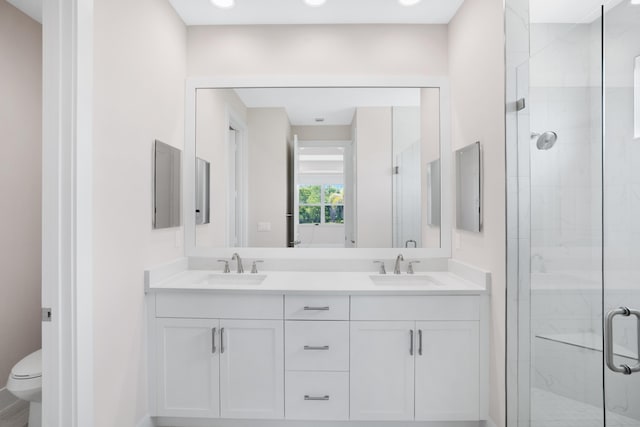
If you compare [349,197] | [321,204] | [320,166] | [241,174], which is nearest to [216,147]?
[241,174]

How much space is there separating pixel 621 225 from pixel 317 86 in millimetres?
1891

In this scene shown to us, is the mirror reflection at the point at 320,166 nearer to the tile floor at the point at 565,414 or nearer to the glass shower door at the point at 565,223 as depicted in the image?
the glass shower door at the point at 565,223

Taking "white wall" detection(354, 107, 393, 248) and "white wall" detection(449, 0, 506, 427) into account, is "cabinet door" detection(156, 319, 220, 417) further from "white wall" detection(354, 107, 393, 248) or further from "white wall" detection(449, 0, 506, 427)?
"white wall" detection(449, 0, 506, 427)

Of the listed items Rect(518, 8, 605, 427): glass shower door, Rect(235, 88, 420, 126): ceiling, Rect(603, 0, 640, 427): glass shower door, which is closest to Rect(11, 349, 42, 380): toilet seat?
Rect(235, 88, 420, 126): ceiling

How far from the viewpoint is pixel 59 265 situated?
1.36 meters

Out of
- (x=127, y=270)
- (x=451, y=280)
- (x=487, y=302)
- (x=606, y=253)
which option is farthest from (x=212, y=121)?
(x=606, y=253)

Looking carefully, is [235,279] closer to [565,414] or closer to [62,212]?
[62,212]

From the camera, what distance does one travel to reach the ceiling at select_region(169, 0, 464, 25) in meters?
2.20

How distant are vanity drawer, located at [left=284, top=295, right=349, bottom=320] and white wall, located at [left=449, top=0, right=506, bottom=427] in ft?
2.70

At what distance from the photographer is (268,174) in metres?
2.52

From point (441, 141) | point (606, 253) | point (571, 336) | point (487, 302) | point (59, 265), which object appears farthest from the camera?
point (441, 141)

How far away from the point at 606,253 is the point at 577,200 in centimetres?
19

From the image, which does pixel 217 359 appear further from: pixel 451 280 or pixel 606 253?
pixel 606 253

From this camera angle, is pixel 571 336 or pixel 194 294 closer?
pixel 571 336
